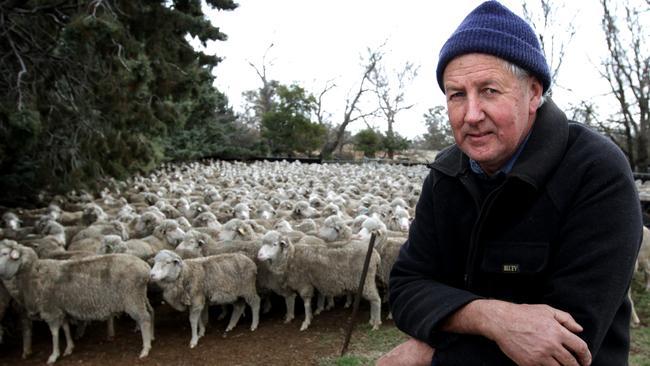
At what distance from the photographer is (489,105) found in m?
1.57

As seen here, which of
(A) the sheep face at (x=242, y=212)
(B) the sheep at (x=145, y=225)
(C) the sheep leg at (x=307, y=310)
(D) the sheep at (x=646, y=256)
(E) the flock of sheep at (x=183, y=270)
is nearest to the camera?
(E) the flock of sheep at (x=183, y=270)

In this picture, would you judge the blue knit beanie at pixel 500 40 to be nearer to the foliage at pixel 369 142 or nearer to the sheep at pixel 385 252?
the sheep at pixel 385 252

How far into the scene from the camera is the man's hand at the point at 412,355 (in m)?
1.66

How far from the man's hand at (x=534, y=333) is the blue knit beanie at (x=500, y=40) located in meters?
0.72

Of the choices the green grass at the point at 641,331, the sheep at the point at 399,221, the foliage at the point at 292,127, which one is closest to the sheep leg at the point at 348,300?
the sheep at the point at 399,221

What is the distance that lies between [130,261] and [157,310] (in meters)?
1.90

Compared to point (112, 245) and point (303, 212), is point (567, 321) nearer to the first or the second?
point (112, 245)

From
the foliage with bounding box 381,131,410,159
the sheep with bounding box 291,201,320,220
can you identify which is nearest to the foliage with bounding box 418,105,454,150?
the foliage with bounding box 381,131,410,159

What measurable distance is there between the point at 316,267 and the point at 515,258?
18.8 feet

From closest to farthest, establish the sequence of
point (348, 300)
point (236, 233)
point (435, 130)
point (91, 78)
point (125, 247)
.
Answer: point (125, 247) → point (348, 300) → point (236, 233) → point (91, 78) → point (435, 130)

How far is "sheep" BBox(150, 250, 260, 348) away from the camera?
6.41m

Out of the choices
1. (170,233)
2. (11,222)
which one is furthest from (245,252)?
(11,222)

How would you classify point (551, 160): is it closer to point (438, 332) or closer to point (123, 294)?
point (438, 332)

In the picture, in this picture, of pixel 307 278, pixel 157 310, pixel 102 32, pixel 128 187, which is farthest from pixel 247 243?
pixel 128 187
